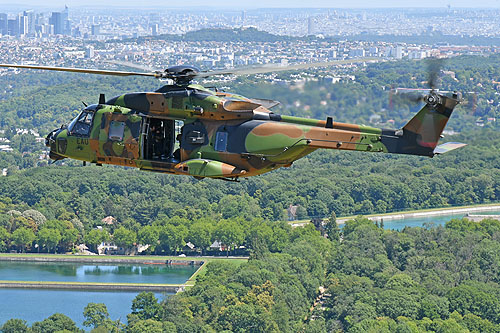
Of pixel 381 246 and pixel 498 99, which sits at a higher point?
pixel 498 99

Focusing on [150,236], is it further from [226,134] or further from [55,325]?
[226,134]

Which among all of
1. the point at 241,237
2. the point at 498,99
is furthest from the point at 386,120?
the point at 241,237

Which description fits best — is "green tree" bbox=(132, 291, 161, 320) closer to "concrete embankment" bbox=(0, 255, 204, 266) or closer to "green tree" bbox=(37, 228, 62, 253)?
"concrete embankment" bbox=(0, 255, 204, 266)

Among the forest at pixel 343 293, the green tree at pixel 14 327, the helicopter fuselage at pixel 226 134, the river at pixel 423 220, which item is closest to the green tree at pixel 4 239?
the forest at pixel 343 293

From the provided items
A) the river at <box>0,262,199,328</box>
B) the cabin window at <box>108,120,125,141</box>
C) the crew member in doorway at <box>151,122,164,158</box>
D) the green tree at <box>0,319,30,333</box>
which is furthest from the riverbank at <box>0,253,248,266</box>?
the crew member in doorway at <box>151,122,164,158</box>

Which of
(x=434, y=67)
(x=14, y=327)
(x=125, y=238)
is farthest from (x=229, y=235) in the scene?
(x=434, y=67)

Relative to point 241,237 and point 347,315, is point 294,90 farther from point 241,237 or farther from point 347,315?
point 241,237

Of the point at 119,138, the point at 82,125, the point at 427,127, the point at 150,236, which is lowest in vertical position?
the point at 150,236
